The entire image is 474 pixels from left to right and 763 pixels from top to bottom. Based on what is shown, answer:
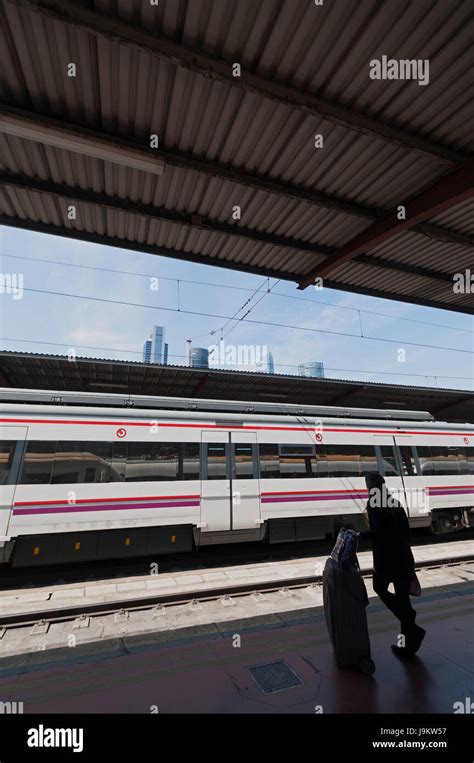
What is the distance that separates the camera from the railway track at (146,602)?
500 centimetres

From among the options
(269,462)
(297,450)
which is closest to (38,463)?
(269,462)

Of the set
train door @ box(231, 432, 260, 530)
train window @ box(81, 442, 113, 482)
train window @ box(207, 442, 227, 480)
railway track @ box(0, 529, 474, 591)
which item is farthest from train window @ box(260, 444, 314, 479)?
train window @ box(81, 442, 113, 482)

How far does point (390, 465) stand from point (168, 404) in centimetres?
619

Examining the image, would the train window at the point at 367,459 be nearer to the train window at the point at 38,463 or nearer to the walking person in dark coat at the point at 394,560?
the walking person in dark coat at the point at 394,560

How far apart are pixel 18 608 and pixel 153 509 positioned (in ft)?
8.69

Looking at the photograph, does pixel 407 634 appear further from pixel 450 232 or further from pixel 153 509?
pixel 450 232

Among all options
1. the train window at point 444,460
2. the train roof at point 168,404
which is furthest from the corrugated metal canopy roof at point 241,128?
the train window at point 444,460

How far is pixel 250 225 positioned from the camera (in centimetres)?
642

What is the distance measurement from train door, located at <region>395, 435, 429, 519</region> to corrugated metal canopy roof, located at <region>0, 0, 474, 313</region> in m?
5.11

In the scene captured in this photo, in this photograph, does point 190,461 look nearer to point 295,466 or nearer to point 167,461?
point 167,461

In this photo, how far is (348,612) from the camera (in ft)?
11.1

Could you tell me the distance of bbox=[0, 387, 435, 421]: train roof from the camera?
24.0ft
